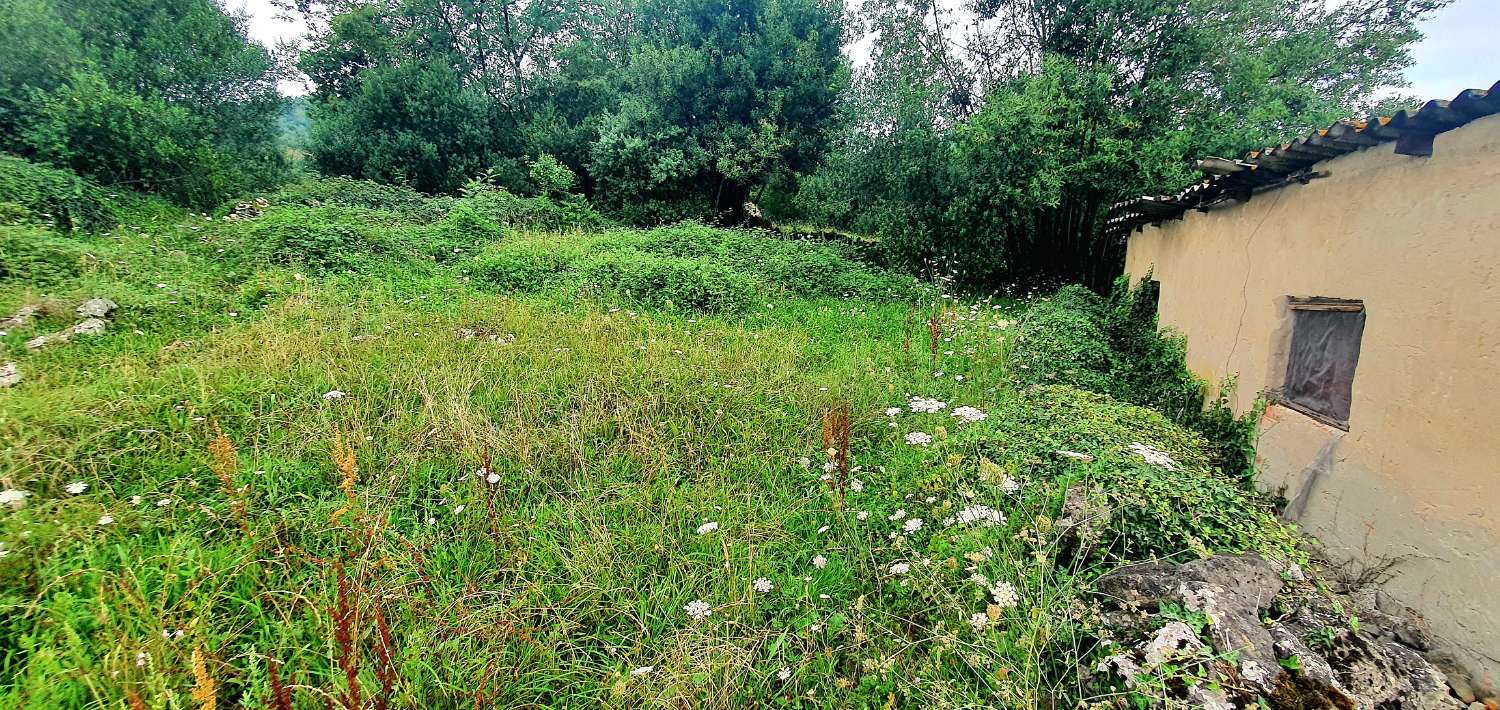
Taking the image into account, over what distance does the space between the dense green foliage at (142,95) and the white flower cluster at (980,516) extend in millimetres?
14009

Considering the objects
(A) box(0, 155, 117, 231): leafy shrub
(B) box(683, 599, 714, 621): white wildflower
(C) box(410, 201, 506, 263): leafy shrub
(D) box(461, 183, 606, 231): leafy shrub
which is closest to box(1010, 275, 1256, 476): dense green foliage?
(B) box(683, 599, 714, 621): white wildflower

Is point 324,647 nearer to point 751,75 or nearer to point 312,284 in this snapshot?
point 312,284

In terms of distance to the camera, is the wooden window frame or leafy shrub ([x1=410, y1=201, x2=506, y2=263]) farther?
leafy shrub ([x1=410, y1=201, x2=506, y2=263])

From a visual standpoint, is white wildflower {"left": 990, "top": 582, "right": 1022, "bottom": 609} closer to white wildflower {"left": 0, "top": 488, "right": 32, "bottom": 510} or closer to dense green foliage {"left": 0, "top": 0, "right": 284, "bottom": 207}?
white wildflower {"left": 0, "top": 488, "right": 32, "bottom": 510}

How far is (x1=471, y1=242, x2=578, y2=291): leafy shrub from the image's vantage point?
721 cm

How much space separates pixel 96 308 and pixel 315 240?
8.41 feet

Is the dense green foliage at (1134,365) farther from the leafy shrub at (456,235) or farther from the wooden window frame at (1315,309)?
the leafy shrub at (456,235)

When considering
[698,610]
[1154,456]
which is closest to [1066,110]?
[1154,456]

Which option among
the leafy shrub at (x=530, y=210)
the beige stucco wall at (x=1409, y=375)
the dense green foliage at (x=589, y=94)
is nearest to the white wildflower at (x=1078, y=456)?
the beige stucco wall at (x=1409, y=375)

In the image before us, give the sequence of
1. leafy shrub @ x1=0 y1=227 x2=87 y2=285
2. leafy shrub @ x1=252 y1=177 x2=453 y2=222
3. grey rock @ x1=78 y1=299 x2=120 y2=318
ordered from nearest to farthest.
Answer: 1. grey rock @ x1=78 y1=299 x2=120 y2=318
2. leafy shrub @ x1=0 y1=227 x2=87 y2=285
3. leafy shrub @ x1=252 y1=177 x2=453 y2=222

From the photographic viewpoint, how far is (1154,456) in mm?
3129

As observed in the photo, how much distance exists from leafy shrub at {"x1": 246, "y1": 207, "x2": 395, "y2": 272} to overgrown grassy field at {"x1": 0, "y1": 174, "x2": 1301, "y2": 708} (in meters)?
1.23

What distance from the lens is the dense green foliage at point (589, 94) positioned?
522 inches

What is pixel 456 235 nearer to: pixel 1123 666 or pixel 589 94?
pixel 1123 666
